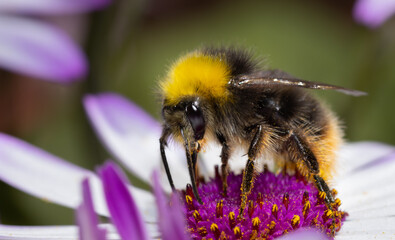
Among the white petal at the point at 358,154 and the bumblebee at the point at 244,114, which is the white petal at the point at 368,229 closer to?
the bumblebee at the point at 244,114

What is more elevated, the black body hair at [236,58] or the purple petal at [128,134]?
the purple petal at [128,134]

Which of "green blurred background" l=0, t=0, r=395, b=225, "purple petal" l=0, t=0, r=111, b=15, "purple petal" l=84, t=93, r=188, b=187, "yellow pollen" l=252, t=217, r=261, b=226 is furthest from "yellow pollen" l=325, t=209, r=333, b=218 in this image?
"purple petal" l=0, t=0, r=111, b=15

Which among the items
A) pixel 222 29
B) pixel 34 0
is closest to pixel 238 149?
pixel 34 0

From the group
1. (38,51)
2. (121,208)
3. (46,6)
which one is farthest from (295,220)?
(46,6)

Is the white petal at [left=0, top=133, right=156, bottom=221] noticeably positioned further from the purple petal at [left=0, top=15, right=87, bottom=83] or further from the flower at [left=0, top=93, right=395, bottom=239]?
the purple petal at [left=0, top=15, right=87, bottom=83]

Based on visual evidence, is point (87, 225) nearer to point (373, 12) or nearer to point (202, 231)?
point (202, 231)

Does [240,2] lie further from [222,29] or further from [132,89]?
[132,89]

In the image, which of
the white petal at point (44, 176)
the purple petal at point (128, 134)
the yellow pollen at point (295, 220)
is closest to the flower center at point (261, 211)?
the yellow pollen at point (295, 220)
